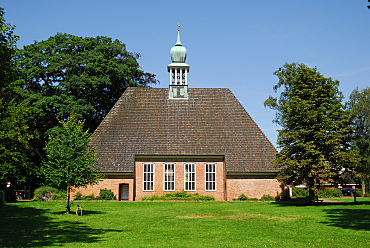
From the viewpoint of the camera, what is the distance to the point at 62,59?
4459 centimetres

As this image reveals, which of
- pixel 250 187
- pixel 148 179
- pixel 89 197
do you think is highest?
pixel 148 179

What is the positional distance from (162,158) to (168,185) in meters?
2.69

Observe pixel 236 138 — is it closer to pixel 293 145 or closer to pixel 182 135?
pixel 182 135

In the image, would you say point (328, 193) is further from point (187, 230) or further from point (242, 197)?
point (187, 230)

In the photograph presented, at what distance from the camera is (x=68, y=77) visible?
44.0 m

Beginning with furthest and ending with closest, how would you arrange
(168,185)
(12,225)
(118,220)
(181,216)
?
(168,185)
(181,216)
(118,220)
(12,225)

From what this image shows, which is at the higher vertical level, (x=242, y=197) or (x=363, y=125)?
(x=363, y=125)

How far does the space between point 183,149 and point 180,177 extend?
2747 mm

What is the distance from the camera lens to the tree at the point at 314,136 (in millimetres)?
29938

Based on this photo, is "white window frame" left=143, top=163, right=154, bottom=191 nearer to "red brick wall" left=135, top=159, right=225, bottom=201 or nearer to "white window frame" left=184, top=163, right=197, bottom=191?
"red brick wall" left=135, top=159, right=225, bottom=201

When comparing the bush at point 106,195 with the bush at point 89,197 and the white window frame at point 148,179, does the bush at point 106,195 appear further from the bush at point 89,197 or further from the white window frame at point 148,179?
the white window frame at point 148,179

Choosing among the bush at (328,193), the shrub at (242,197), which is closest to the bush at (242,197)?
the shrub at (242,197)

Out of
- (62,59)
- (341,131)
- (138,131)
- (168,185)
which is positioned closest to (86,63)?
(62,59)

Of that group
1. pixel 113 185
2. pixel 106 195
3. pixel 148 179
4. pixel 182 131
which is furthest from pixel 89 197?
pixel 182 131
